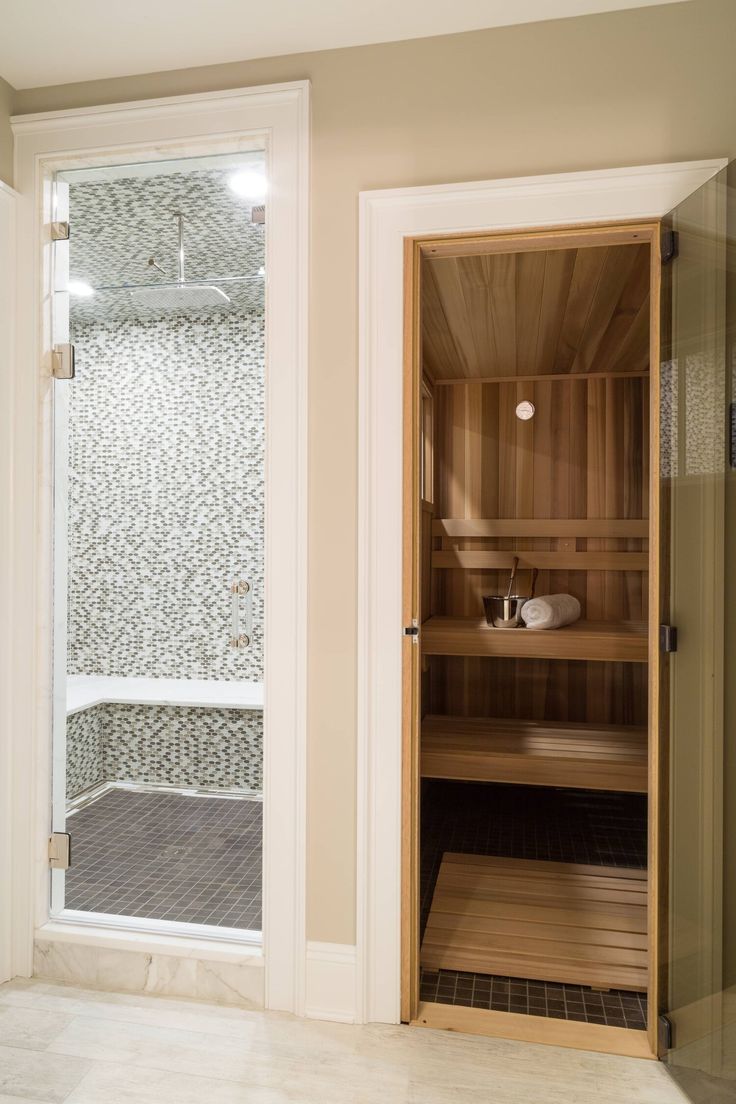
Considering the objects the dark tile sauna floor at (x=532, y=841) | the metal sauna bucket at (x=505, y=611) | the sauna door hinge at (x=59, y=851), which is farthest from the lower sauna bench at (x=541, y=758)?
the sauna door hinge at (x=59, y=851)

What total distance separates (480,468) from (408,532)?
1914 millimetres

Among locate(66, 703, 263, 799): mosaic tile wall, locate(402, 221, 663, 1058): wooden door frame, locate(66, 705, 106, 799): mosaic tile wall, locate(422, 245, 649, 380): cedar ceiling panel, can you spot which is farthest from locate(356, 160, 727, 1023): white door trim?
locate(66, 705, 106, 799): mosaic tile wall

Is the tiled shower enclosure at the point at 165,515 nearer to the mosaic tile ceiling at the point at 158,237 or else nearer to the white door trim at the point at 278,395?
the mosaic tile ceiling at the point at 158,237

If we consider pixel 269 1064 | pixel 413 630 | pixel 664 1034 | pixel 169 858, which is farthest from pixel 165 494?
pixel 664 1034

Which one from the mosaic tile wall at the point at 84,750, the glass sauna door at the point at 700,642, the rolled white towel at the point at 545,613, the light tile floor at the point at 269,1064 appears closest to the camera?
the glass sauna door at the point at 700,642

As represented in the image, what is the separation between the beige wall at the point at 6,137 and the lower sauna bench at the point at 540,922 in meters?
2.72

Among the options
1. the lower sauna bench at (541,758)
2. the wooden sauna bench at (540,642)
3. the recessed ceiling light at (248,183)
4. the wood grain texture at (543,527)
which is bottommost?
the lower sauna bench at (541,758)

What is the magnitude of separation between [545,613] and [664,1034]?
1.69 m

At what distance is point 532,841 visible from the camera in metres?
3.23

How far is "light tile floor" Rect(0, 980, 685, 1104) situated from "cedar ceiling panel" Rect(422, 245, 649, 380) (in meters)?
2.28

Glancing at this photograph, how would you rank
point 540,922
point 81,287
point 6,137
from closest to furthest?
point 6,137
point 540,922
point 81,287

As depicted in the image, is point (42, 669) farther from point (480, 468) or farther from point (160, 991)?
point (480, 468)

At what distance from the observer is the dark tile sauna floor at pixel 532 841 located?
2.12 meters

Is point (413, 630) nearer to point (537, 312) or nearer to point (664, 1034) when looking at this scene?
point (664, 1034)
